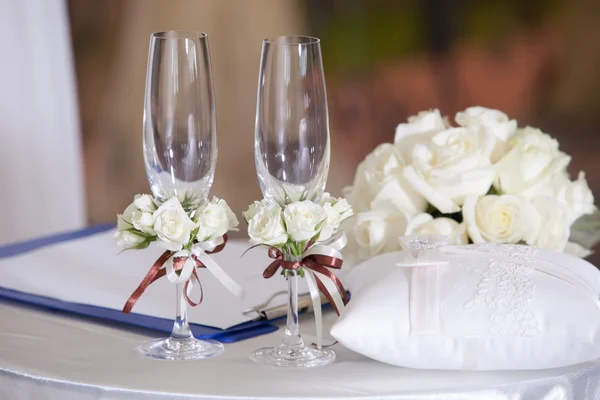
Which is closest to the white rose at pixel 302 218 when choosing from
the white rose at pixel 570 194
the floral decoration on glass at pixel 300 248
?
the floral decoration on glass at pixel 300 248

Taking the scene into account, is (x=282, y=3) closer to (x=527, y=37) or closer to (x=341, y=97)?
(x=341, y=97)

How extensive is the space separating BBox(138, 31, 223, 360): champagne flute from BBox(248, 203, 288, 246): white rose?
8 centimetres

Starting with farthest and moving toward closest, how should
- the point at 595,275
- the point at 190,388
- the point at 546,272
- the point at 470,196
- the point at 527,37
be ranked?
1. the point at 527,37
2. the point at 470,196
3. the point at 595,275
4. the point at 546,272
5. the point at 190,388

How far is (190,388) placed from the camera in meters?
0.90

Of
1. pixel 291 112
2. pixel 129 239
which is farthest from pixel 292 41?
pixel 129 239

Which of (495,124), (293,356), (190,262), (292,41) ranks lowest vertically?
(293,356)

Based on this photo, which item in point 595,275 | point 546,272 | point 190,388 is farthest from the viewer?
point 595,275

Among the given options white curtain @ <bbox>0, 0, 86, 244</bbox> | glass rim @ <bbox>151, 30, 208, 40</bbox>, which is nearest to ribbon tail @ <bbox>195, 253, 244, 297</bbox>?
glass rim @ <bbox>151, 30, 208, 40</bbox>

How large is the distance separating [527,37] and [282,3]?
1.00 metres

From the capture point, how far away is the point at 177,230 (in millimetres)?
986

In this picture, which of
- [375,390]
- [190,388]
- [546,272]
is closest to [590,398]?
[546,272]

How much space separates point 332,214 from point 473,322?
189 millimetres

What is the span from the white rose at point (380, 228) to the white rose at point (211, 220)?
0.29m

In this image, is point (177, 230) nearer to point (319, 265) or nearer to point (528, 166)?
point (319, 265)
